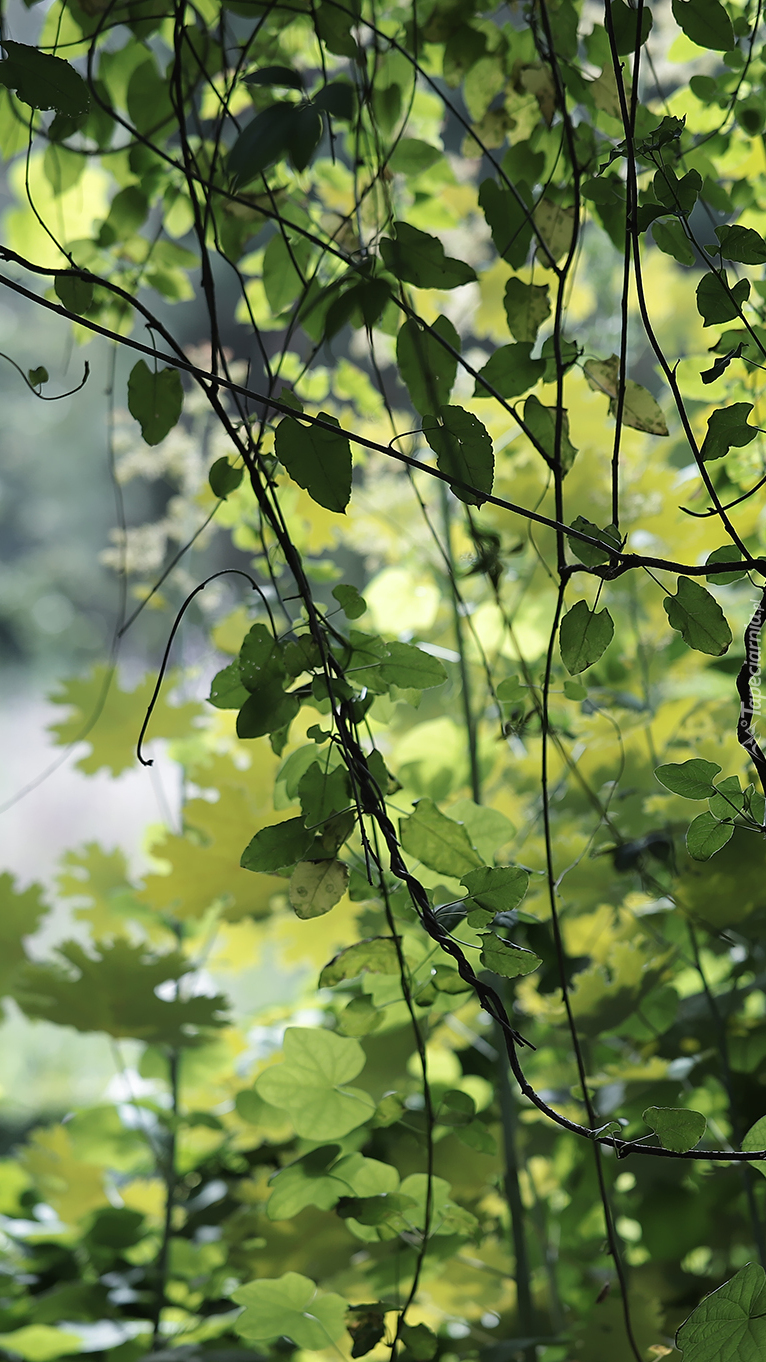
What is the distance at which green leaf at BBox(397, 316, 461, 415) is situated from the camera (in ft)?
1.16

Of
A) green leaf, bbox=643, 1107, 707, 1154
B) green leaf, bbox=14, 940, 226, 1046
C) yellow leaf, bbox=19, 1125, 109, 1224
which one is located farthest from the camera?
yellow leaf, bbox=19, 1125, 109, 1224

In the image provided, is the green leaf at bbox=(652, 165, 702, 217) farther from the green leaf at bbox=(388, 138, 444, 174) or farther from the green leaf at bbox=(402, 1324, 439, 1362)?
the green leaf at bbox=(402, 1324, 439, 1362)

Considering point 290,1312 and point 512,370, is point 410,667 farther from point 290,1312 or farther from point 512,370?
point 290,1312

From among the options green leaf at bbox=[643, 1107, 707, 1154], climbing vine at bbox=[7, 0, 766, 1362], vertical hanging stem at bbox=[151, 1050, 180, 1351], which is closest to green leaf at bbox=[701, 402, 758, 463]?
climbing vine at bbox=[7, 0, 766, 1362]

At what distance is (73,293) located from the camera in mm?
373

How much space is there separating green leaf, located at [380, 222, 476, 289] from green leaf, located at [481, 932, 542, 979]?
0.25 m

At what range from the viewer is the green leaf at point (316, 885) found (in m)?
0.32

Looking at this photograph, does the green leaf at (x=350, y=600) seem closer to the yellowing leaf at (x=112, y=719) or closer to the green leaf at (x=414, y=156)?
the green leaf at (x=414, y=156)

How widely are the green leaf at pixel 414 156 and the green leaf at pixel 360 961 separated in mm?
417

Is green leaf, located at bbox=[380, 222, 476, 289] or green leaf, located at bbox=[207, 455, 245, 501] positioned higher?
green leaf, located at bbox=[380, 222, 476, 289]

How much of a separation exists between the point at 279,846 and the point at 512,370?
8.8 inches

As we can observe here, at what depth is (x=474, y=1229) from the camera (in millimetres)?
435

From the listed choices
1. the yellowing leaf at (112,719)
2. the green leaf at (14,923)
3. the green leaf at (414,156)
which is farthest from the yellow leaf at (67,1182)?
the green leaf at (414,156)

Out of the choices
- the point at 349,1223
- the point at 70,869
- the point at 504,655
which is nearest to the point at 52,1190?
the point at 70,869
